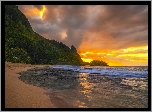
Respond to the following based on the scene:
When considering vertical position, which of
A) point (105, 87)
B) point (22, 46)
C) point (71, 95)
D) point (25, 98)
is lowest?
point (105, 87)

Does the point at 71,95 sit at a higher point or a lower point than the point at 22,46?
lower

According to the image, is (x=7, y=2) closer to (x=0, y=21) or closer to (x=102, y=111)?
(x=0, y=21)

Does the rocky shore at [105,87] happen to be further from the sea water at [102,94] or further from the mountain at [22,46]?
the mountain at [22,46]

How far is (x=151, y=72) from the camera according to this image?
15.7 ft

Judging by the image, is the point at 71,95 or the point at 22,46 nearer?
the point at 71,95

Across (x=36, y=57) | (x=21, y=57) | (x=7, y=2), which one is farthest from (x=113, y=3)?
(x=36, y=57)

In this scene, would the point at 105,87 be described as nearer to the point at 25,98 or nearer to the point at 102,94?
the point at 102,94

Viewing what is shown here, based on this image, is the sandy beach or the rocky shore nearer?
the sandy beach

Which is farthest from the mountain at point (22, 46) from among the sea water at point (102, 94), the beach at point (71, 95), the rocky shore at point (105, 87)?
the sea water at point (102, 94)

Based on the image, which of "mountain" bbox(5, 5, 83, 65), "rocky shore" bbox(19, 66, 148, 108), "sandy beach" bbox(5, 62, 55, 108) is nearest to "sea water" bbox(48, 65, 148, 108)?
"rocky shore" bbox(19, 66, 148, 108)

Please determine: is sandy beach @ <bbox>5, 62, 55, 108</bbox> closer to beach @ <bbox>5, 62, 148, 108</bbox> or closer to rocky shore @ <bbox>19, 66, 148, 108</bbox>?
beach @ <bbox>5, 62, 148, 108</bbox>

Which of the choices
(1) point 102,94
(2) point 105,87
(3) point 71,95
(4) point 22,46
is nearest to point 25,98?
(3) point 71,95

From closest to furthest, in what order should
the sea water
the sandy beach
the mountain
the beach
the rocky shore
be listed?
the sandy beach < the beach < the sea water < the rocky shore < the mountain

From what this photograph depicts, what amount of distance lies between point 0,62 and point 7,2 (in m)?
1.65
